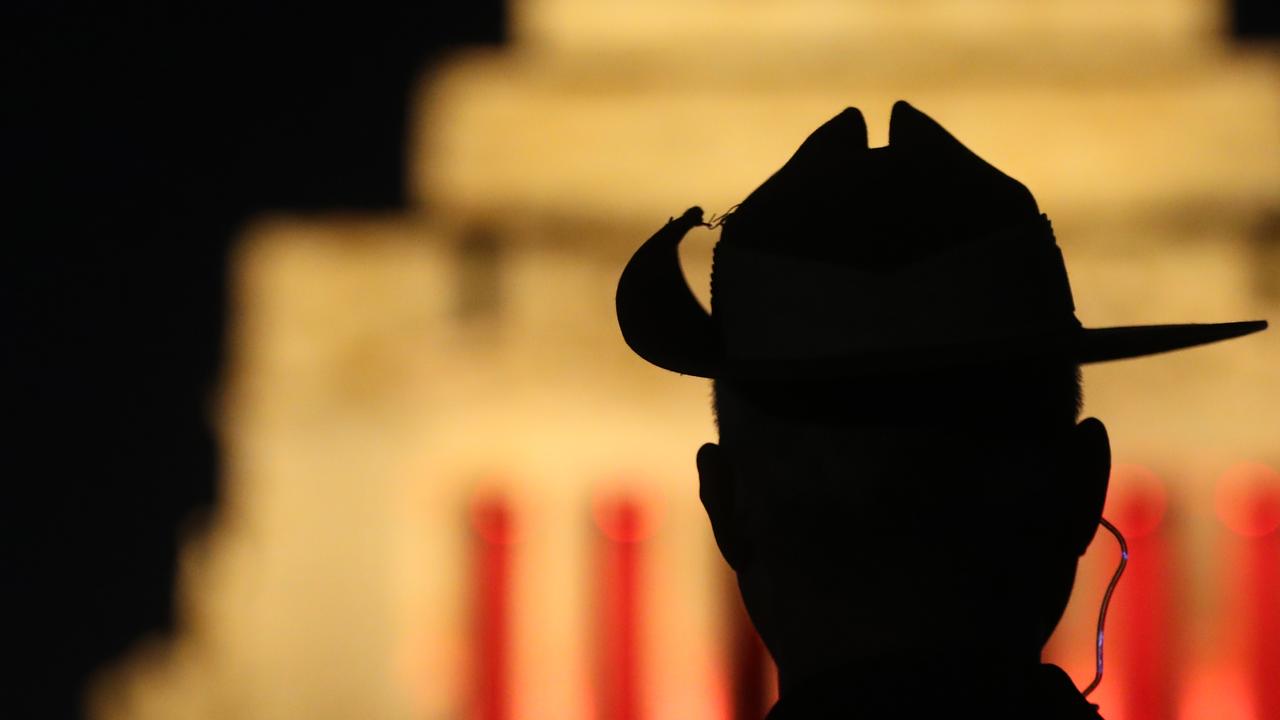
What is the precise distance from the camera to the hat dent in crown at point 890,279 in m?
0.79

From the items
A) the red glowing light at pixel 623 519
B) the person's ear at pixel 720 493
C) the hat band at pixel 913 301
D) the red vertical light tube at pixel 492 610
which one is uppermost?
the hat band at pixel 913 301

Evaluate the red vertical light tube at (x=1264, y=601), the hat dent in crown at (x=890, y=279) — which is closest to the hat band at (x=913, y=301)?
the hat dent in crown at (x=890, y=279)

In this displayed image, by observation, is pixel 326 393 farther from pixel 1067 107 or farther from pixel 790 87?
pixel 1067 107

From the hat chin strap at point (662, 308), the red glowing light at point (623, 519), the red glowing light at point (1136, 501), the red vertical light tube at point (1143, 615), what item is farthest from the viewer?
the red glowing light at point (623, 519)

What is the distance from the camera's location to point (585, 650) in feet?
9.71

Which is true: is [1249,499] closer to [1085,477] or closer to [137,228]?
[1085,477]

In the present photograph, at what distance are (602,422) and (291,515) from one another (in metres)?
0.76

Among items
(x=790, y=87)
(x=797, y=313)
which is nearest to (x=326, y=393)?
(x=790, y=87)

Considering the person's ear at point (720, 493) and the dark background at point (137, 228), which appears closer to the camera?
the person's ear at point (720, 493)

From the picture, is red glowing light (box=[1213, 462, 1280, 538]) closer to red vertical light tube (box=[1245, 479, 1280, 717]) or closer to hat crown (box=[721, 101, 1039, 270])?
red vertical light tube (box=[1245, 479, 1280, 717])

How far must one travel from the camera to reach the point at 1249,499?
2.93 metres

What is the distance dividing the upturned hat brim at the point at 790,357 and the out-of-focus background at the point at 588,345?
205cm

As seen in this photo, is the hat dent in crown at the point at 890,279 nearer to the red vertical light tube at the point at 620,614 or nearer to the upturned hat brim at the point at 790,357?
the upturned hat brim at the point at 790,357

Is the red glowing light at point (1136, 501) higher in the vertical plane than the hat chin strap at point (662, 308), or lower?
lower
